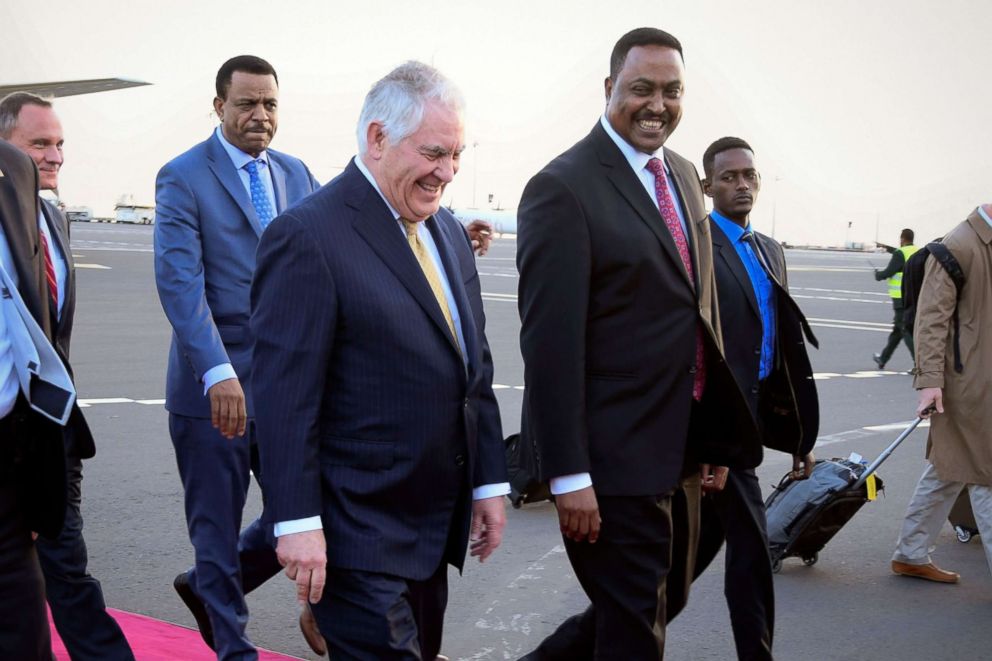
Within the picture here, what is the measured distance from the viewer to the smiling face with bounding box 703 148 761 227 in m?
4.78

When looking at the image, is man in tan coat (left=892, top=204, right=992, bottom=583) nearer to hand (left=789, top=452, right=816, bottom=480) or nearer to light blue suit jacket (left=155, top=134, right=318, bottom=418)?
hand (left=789, top=452, right=816, bottom=480)

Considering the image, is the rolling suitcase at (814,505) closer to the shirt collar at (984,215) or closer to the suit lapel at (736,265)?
the shirt collar at (984,215)

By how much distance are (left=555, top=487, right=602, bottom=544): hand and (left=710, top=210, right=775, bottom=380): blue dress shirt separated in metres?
1.45

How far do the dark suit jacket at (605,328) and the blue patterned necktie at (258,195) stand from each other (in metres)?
1.39

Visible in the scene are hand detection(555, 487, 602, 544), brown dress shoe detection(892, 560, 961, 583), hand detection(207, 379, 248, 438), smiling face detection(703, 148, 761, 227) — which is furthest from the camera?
brown dress shoe detection(892, 560, 961, 583)

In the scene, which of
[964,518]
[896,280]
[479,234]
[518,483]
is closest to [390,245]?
[479,234]

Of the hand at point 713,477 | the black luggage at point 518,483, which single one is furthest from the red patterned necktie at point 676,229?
the black luggage at point 518,483

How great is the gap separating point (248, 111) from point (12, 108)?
866 millimetres

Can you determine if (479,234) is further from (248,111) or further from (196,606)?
(196,606)

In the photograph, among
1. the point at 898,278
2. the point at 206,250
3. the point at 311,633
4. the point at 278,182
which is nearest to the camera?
the point at 206,250

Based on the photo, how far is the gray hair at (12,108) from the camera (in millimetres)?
4418

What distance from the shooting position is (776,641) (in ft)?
17.0

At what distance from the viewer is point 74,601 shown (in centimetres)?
399

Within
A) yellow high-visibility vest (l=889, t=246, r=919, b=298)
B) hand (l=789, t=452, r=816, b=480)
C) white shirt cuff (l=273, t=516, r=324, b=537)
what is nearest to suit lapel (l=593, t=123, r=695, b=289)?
white shirt cuff (l=273, t=516, r=324, b=537)
